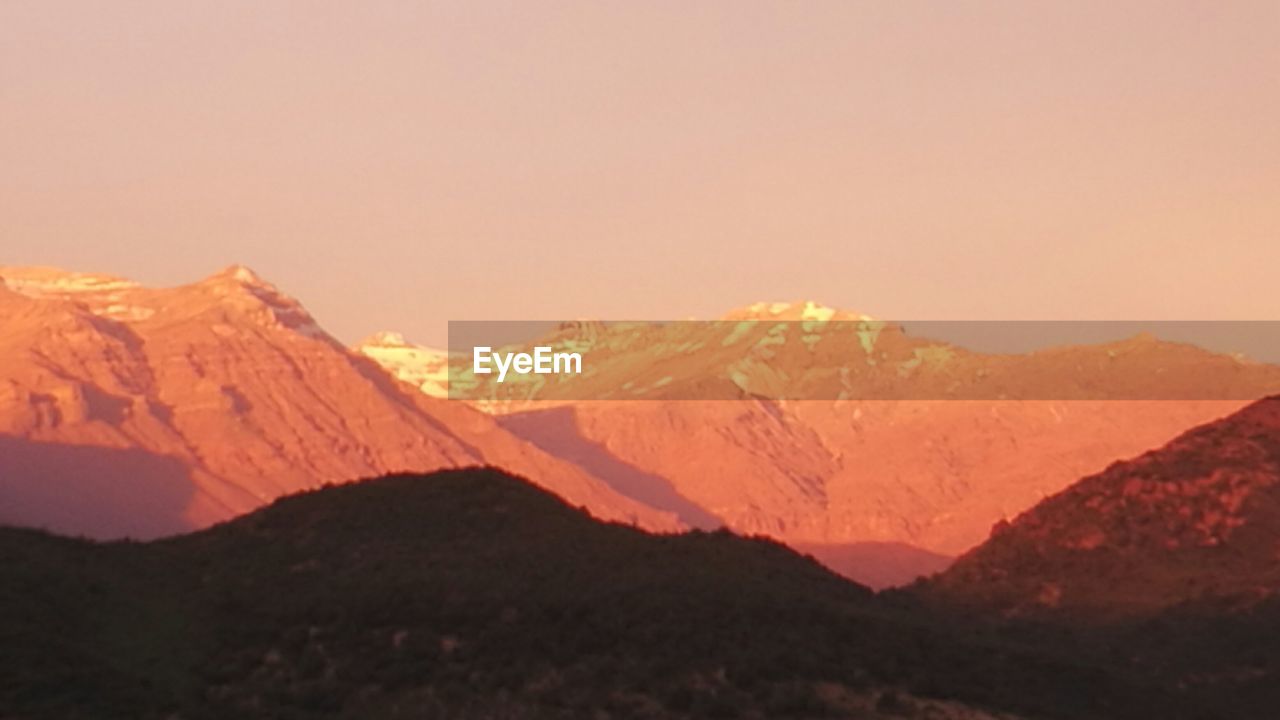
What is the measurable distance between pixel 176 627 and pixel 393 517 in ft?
28.7

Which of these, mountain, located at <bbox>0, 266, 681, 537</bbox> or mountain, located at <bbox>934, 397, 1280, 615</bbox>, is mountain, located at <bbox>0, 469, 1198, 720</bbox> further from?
mountain, located at <bbox>0, 266, 681, 537</bbox>

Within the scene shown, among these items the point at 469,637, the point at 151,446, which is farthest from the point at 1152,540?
the point at 151,446

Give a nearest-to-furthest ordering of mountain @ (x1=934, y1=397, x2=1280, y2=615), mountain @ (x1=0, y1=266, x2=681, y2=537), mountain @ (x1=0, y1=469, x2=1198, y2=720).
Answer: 1. mountain @ (x1=0, y1=469, x2=1198, y2=720)
2. mountain @ (x1=934, y1=397, x2=1280, y2=615)
3. mountain @ (x1=0, y1=266, x2=681, y2=537)

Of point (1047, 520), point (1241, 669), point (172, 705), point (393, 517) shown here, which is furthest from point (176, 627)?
point (1047, 520)

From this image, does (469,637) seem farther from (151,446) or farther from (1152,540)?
(151,446)

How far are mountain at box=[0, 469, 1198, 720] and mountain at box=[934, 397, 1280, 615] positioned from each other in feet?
37.1

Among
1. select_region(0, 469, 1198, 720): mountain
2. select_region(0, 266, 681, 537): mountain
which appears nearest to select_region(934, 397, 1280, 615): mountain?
select_region(0, 469, 1198, 720): mountain

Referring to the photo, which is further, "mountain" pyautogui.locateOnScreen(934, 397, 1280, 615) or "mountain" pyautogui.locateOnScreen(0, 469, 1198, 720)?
"mountain" pyautogui.locateOnScreen(934, 397, 1280, 615)

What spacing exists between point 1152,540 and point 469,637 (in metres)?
27.6

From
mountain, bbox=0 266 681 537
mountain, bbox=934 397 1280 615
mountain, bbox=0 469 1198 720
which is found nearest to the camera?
mountain, bbox=0 469 1198 720

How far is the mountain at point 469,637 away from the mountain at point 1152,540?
1129 centimetres

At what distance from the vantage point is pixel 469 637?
117ft

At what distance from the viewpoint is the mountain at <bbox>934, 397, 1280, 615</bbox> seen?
53000 mm

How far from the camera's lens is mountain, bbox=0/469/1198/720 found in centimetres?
3338
